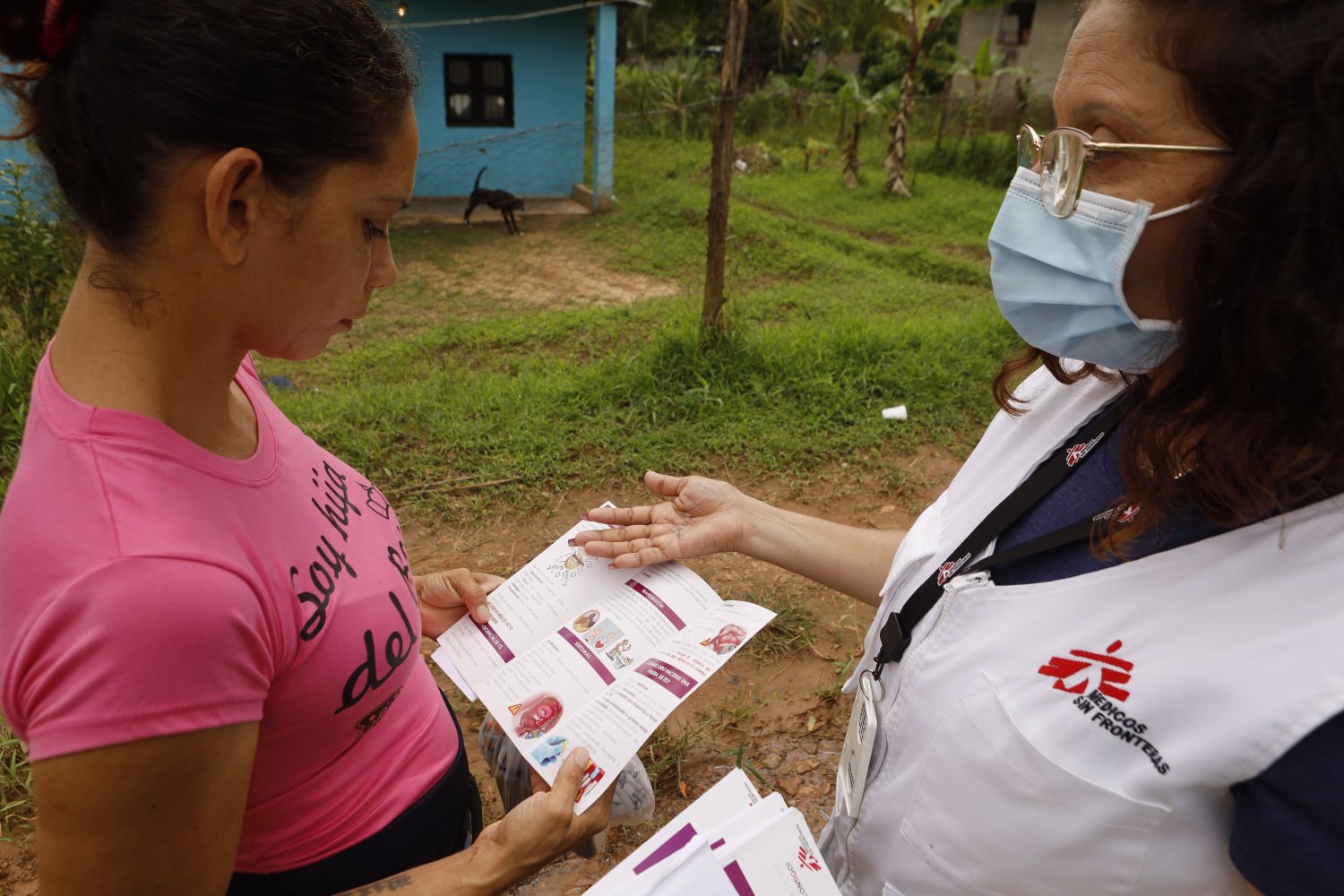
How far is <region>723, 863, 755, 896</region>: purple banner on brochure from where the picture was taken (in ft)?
3.72

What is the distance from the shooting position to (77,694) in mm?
890

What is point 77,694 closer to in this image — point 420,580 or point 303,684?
point 303,684

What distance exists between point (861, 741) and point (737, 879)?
Result: 0.31 m

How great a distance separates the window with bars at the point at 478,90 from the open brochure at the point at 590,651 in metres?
10.1

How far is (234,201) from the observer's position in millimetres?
1046

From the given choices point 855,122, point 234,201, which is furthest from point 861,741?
point 855,122

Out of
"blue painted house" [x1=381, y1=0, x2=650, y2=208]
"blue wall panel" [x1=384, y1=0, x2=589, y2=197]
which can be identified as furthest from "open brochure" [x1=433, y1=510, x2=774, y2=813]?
"blue wall panel" [x1=384, y1=0, x2=589, y2=197]

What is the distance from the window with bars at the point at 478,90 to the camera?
10609 millimetres

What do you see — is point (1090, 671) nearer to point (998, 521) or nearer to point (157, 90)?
point (998, 521)

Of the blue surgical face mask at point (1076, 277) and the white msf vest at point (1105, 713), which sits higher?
the blue surgical face mask at point (1076, 277)

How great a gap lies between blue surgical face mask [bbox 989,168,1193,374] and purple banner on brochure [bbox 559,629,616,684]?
0.97 metres

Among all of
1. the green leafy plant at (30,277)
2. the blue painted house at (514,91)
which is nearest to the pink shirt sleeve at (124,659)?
the green leafy plant at (30,277)

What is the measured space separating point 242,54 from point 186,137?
0.39 feet

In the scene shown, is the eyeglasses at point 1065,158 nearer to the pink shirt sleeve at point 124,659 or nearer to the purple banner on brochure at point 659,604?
the purple banner on brochure at point 659,604
